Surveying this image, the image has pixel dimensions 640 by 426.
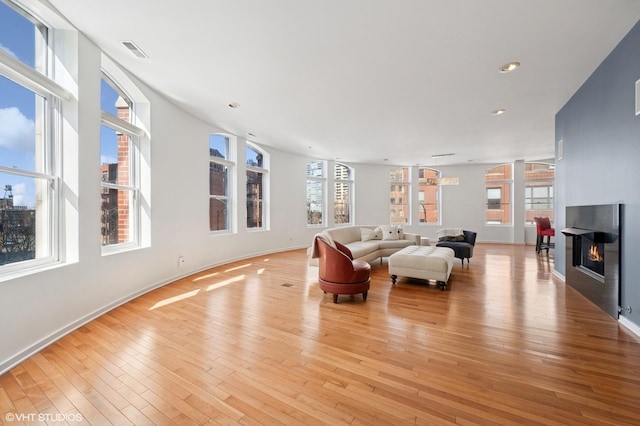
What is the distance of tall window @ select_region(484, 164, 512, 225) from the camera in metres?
9.56

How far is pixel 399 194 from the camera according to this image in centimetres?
1033

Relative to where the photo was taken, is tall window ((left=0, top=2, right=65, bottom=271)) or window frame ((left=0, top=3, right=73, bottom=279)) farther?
window frame ((left=0, top=3, right=73, bottom=279))

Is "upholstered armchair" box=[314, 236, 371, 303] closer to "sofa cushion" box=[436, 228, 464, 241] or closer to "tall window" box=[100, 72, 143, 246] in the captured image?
"tall window" box=[100, 72, 143, 246]

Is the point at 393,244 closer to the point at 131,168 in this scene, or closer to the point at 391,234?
the point at 391,234

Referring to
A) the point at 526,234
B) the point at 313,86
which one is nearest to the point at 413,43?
the point at 313,86

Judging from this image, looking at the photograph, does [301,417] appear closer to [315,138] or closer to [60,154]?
[60,154]

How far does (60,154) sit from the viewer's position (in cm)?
Answer: 270

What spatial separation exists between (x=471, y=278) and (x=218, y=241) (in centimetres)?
497

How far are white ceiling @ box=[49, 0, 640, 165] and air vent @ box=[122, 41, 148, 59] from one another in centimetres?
7

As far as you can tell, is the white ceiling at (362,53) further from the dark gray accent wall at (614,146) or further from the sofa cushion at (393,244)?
the sofa cushion at (393,244)

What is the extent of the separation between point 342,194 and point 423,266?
221 inches

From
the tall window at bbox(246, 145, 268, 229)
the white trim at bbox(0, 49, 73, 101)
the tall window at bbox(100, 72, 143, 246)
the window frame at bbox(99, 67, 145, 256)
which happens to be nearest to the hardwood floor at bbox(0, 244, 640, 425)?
the window frame at bbox(99, 67, 145, 256)

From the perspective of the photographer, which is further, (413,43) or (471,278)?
(471,278)

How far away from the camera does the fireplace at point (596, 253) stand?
2.95 m
